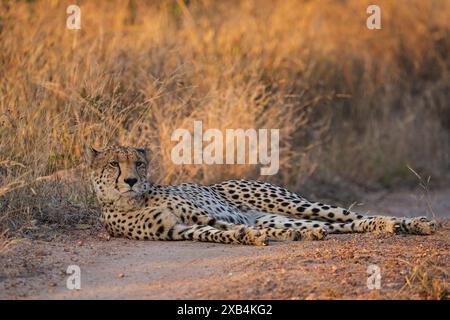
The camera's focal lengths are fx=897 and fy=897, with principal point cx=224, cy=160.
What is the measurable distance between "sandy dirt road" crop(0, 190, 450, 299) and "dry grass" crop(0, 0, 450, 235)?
0.85 metres

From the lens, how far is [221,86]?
9781 millimetres

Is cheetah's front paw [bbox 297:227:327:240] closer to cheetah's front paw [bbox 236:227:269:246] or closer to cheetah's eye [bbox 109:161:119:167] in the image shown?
cheetah's front paw [bbox 236:227:269:246]

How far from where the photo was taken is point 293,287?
4.96 metres

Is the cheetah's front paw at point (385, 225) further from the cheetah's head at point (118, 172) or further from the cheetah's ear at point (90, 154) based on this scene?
the cheetah's ear at point (90, 154)

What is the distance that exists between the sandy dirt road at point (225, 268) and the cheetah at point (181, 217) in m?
0.12

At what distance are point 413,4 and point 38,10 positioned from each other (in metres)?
5.58

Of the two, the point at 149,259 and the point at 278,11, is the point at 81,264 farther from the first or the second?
the point at 278,11

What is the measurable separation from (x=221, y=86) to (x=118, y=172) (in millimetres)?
3276

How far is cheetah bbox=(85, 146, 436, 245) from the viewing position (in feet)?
21.5

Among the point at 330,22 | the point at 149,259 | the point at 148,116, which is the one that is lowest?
the point at 149,259

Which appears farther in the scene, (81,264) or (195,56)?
(195,56)

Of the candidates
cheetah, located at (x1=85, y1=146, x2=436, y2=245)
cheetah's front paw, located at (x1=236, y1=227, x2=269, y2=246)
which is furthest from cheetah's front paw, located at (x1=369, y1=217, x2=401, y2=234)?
cheetah's front paw, located at (x1=236, y1=227, x2=269, y2=246)

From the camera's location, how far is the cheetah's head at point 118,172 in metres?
6.67

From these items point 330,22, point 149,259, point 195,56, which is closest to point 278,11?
point 330,22
